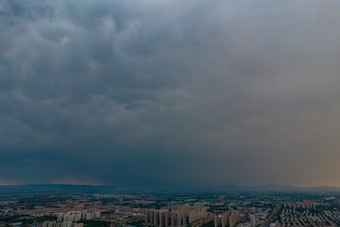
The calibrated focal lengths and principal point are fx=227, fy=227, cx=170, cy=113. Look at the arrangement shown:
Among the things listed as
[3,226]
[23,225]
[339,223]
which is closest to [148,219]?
[23,225]

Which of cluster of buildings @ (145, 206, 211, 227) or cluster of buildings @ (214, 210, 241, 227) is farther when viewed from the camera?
cluster of buildings @ (145, 206, 211, 227)

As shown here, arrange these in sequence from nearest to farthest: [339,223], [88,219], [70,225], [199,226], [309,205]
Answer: [70,225] → [199,226] → [339,223] → [88,219] → [309,205]

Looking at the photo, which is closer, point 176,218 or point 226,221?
point 226,221

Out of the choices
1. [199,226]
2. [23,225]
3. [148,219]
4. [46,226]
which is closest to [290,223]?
[199,226]

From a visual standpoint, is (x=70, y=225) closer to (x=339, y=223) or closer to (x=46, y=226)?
(x=46, y=226)

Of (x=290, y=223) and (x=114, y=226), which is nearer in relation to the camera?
(x=114, y=226)

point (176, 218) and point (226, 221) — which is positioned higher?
point (176, 218)

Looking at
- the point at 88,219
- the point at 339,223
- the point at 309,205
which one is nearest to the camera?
the point at 339,223

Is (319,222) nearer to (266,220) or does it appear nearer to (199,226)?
(266,220)

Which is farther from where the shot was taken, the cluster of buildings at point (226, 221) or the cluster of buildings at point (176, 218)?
the cluster of buildings at point (176, 218)
